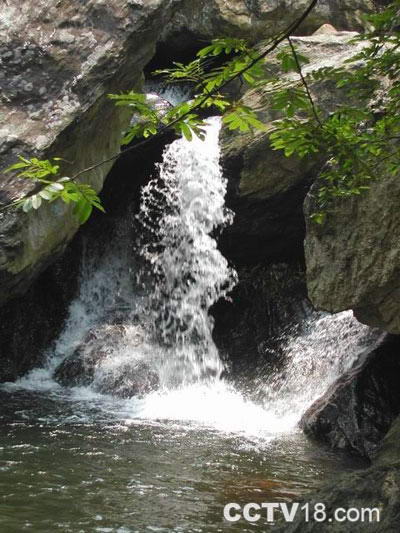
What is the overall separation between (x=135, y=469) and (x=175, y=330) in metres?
5.41

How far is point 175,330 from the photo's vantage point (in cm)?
1152

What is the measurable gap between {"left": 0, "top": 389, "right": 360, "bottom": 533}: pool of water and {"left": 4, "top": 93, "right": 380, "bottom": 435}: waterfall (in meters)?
0.71

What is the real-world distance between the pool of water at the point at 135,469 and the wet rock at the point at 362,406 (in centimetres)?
30

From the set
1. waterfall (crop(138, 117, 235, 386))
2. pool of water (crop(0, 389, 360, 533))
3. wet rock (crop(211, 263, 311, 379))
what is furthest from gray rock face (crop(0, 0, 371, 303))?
wet rock (crop(211, 263, 311, 379))

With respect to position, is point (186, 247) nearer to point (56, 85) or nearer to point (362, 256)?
point (56, 85)

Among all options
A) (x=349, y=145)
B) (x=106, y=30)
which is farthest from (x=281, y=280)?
(x=349, y=145)

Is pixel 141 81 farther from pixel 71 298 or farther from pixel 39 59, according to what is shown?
pixel 71 298

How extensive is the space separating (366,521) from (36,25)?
7136mm

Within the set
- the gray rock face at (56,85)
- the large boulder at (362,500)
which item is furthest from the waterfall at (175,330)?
the large boulder at (362,500)

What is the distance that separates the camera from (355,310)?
7.36m

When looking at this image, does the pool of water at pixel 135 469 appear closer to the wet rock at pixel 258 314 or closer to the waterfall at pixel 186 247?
the wet rock at pixel 258 314

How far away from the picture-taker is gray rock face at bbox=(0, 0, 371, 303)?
25.1 ft

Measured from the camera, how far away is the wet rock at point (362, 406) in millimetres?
7297

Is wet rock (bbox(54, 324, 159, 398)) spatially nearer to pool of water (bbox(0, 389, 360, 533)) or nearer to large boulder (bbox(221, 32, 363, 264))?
pool of water (bbox(0, 389, 360, 533))
